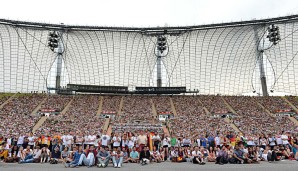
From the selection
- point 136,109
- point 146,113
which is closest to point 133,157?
point 146,113

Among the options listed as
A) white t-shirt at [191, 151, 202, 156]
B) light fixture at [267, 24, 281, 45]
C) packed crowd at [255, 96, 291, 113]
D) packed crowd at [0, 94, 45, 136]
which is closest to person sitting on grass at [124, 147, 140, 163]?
white t-shirt at [191, 151, 202, 156]

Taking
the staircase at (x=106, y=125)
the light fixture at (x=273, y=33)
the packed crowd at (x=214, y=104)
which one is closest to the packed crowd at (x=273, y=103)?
the packed crowd at (x=214, y=104)

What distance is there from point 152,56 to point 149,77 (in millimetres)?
5610

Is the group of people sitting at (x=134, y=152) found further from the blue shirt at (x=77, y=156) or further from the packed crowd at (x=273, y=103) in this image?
the packed crowd at (x=273, y=103)

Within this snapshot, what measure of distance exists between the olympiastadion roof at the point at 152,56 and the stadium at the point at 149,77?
0.61 feet

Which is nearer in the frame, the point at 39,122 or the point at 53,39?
the point at 39,122

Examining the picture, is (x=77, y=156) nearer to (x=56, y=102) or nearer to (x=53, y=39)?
(x=56, y=102)

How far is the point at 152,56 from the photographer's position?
53.9m

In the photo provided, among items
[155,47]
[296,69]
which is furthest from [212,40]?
[296,69]

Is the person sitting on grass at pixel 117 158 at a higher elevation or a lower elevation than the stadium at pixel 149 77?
lower

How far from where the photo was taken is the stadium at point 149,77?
3947 centimetres

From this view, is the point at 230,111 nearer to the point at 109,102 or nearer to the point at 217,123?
the point at 217,123

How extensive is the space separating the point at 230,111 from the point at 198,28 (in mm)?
15241

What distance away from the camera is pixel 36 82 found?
56.1 meters
